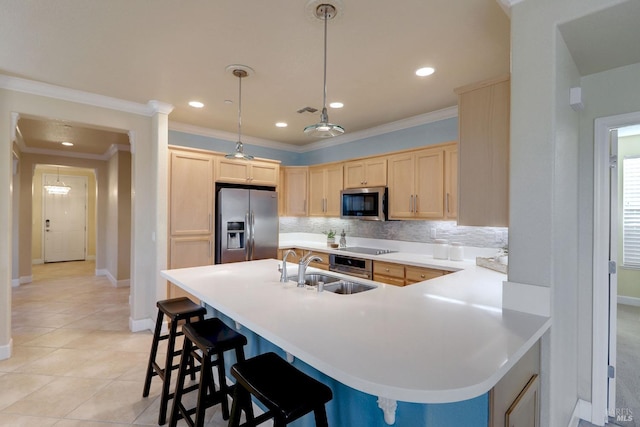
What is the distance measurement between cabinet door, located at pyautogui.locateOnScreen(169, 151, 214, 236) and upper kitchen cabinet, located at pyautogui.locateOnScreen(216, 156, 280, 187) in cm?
17

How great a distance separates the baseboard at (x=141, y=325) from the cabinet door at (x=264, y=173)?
2.17m

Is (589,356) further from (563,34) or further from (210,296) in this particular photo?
(210,296)

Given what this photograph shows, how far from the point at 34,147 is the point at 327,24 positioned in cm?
686

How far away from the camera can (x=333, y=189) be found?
15.6ft

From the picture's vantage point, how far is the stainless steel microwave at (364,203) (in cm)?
401

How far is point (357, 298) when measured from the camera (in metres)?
1.80

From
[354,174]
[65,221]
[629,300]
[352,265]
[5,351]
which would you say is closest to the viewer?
[5,351]

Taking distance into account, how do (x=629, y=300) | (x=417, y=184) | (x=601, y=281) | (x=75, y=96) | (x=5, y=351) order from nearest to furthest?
(x=601, y=281)
(x=5, y=351)
(x=75, y=96)
(x=417, y=184)
(x=629, y=300)

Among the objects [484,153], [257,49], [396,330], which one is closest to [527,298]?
[396,330]

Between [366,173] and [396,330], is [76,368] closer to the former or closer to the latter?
[396,330]

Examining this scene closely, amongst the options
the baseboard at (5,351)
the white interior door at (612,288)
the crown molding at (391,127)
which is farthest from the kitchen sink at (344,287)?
the baseboard at (5,351)

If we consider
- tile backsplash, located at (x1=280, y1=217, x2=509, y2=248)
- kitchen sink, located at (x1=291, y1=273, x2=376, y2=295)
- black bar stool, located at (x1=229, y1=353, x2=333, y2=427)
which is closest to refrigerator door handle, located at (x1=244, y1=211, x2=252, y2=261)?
tile backsplash, located at (x1=280, y1=217, x2=509, y2=248)

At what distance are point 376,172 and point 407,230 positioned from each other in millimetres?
867

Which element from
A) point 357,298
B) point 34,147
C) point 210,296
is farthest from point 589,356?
point 34,147
